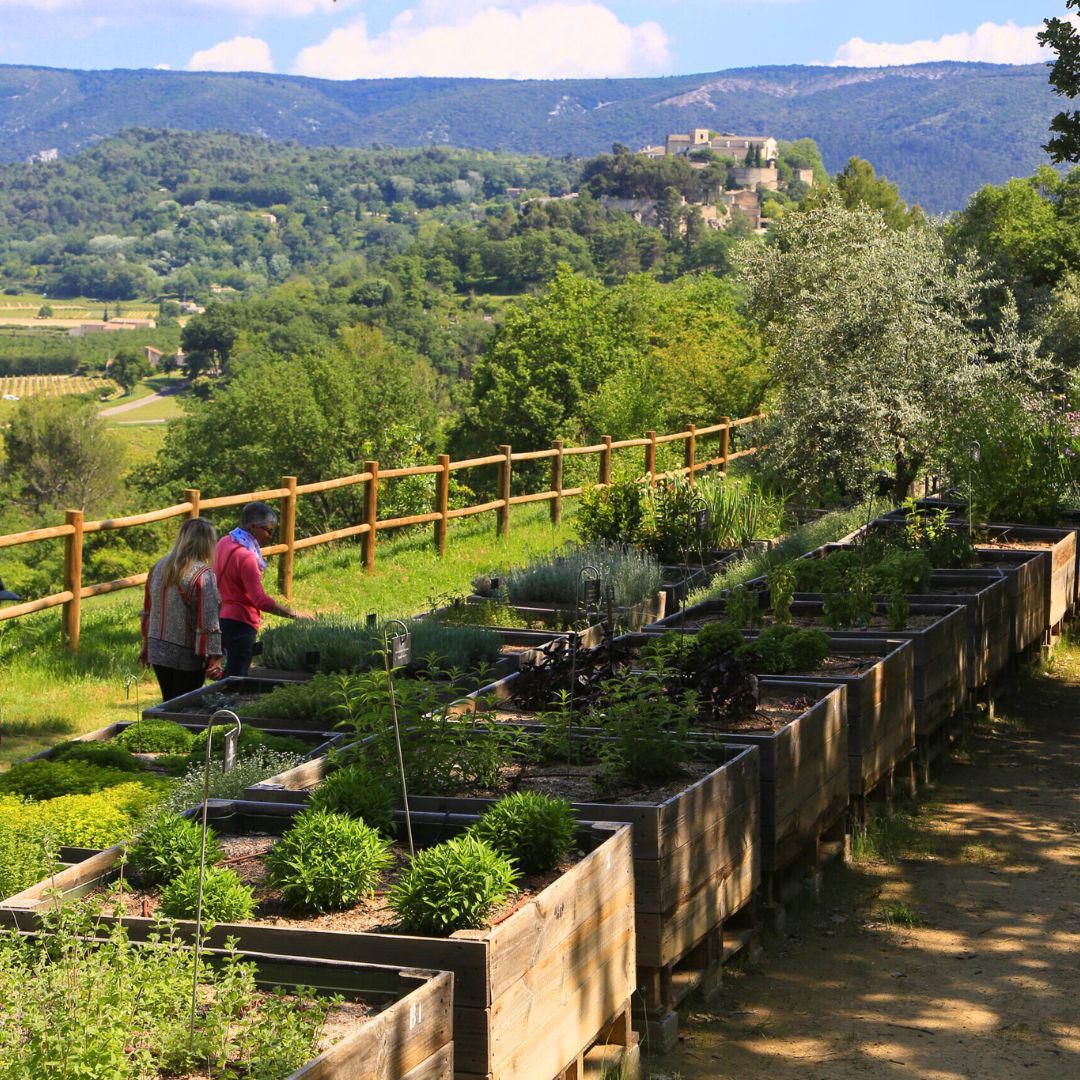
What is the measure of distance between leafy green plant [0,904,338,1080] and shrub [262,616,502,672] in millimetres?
4402

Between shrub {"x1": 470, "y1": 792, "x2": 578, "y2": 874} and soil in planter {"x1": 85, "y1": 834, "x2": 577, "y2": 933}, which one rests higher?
shrub {"x1": 470, "y1": 792, "x2": 578, "y2": 874}

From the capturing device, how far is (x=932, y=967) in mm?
5477

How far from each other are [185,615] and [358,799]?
11.1 ft

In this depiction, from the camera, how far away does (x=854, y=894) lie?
621cm

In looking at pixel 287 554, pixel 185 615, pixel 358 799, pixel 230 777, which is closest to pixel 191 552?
pixel 185 615

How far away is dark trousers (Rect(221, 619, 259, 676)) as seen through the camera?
27.3 ft

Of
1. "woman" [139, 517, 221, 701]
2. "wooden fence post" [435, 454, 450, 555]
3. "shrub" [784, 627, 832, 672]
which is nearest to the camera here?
"shrub" [784, 627, 832, 672]

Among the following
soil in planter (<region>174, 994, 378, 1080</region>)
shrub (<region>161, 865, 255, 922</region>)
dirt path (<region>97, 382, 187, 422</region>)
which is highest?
shrub (<region>161, 865, 255, 922</region>)

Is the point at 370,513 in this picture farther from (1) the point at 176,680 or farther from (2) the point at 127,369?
(2) the point at 127,369

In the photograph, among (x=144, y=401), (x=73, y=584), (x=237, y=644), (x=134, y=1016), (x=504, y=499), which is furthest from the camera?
(x=144, y=401)

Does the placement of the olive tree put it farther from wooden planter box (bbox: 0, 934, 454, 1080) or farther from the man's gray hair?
wooden planter box (bbox: 0, 934, 454, 1080)

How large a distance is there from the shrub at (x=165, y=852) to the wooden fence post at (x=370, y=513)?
30.1ft

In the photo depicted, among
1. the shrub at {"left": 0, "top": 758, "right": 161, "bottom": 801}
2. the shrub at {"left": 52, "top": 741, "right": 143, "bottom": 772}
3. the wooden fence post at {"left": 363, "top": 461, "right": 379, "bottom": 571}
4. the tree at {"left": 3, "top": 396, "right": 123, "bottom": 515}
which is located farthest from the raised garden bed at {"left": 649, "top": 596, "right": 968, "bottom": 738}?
the tree at {"left": 3, "top": 396, "right": 123, "bottom": 515}

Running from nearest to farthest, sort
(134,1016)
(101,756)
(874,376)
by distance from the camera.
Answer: (134,1016) → (101,756) → (874,376)
